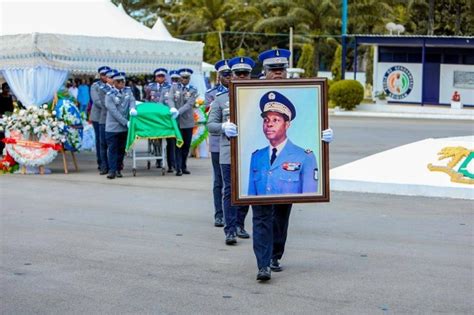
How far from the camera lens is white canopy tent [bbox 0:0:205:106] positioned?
16812 mm

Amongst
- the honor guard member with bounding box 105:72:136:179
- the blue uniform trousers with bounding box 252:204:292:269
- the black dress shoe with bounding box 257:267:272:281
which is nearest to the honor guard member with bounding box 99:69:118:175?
the honor guard member with bounding box 105:72:136:179

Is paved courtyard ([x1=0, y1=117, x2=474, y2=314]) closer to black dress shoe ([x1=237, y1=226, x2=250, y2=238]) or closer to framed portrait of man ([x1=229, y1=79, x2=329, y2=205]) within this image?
black dress shoe ([x1=237, y1=226, x2=250, y2=238])

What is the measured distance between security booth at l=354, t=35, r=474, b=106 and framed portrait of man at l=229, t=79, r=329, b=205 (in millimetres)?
33166

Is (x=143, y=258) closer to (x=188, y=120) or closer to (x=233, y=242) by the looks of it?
(x=233, y=242)

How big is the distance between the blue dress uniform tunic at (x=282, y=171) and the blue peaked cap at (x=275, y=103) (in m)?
→ 0.29

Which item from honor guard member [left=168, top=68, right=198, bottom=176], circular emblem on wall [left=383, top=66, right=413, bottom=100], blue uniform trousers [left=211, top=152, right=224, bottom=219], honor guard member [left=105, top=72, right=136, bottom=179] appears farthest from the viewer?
circular emblem on wall [left=383, top=66, right=413, bottom=100]

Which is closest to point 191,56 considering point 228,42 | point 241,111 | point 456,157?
point 456,157

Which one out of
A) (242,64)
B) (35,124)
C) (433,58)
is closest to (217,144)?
(242,64)

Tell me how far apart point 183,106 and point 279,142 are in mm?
8313

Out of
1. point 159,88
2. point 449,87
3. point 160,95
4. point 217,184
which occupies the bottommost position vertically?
point 449,87

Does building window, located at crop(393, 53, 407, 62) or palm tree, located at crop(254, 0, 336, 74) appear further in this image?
palm tree, located at crop(254, 0, 336, 74)

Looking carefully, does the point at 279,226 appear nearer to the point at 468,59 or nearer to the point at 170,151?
the point at 170,151

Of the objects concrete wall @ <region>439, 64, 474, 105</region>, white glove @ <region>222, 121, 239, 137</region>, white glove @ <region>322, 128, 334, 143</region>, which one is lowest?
concrete wall @ <region>439, 64, 474, 105</region>

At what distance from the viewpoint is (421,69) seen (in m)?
41.7
